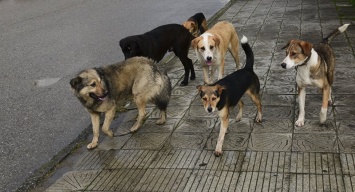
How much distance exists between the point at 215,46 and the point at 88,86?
2.69 m

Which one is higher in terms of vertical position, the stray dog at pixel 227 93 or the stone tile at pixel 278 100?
the stray dog at pixel 227 93

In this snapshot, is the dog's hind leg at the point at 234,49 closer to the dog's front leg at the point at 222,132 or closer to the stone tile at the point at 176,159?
the dog's front leg at the point at 222,132

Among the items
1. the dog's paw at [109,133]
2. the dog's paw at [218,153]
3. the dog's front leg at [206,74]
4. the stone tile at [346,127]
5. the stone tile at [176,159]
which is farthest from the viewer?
the dog's front leg at [206,74]

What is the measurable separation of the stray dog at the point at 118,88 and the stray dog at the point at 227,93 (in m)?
1.13

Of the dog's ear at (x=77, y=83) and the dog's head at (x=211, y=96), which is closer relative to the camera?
the dog's head at (x=211, y=96)

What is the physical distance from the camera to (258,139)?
5.59 meters

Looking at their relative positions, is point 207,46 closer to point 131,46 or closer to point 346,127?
point 131,46

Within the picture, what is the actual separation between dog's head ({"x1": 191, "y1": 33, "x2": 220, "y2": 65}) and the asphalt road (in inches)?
94.1

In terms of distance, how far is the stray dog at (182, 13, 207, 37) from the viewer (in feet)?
32.8

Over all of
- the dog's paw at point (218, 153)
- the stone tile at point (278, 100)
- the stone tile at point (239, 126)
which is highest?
the dog's paw at point (218, 153)

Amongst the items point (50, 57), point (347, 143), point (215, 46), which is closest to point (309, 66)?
point (347, 143)

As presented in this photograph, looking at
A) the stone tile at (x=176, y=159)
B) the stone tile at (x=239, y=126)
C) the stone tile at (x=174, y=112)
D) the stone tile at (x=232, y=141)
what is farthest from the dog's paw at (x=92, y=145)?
the stone tile at (x=239, y=126)

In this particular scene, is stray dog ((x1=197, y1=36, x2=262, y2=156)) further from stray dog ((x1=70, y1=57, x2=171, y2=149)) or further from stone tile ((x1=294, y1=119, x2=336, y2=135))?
stray dog ((x1=70, y1=57, x2=171, y2=149))

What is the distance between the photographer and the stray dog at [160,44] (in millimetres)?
7582
